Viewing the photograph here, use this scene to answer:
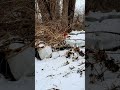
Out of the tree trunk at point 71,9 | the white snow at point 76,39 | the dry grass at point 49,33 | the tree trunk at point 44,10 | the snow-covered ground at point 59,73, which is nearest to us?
the snow-covered ground at point 59,73

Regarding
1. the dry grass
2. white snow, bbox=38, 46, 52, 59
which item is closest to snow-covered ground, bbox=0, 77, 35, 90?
white snow, bbox=38, 46, 52, 59

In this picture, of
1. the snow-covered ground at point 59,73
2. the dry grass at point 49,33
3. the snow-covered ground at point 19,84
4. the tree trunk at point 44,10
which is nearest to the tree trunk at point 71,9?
the tree trunk at point 44,10

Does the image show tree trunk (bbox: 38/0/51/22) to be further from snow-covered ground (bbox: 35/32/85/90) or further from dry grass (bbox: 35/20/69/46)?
snow-covered ground (bbox: 35/32/85/90)

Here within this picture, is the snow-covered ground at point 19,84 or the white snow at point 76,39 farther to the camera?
the white snow at point 76,39

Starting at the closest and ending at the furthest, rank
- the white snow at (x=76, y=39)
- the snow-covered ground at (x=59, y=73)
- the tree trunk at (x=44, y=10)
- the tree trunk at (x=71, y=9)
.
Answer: the snow-covered ground at (x=59, y=73)
the white snow at (x=76, y=39)
the tree trunk at (x=44, y=10)
the tree trunk at (x=71, y=9)

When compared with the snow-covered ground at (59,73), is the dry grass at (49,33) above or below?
above

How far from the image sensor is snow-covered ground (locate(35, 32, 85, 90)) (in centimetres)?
498

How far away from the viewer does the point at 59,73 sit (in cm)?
542

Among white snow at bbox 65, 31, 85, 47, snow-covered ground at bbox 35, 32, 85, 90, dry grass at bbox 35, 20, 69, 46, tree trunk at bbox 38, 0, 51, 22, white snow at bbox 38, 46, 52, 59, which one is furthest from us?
tree trunk at bbox 38, 0, 51, 22

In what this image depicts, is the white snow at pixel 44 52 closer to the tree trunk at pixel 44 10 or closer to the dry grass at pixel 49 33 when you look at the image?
the dry grass at pixel 49 33

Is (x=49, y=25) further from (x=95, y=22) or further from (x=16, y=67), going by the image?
→ (x=16, y=67)

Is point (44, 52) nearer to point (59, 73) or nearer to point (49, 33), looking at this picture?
point (49, 33)

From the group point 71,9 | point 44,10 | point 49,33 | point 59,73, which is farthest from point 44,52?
point 71,9

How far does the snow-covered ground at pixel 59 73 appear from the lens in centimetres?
498
